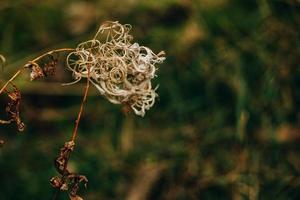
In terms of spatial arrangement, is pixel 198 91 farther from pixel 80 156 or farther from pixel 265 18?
pixel 80 156

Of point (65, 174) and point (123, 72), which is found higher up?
Answer: point (123, 72)

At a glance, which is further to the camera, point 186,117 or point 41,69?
point 186,117

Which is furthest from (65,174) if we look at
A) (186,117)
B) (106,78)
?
(186,117)

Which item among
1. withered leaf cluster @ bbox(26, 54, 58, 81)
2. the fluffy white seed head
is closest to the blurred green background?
the fluffy white seed head

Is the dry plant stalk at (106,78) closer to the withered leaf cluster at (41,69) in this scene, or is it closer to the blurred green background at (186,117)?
the withered leaf cluster at (41,69)

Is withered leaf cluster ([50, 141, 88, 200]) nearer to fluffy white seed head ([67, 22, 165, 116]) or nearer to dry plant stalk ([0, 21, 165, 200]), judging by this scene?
dry plant stalk ([0, 21, 165, 200])

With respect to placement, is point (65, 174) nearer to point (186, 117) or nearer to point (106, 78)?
point (106, 78)

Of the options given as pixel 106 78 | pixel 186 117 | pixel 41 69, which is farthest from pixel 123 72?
pixel 186 117

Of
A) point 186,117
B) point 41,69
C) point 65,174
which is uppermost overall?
point 186,117

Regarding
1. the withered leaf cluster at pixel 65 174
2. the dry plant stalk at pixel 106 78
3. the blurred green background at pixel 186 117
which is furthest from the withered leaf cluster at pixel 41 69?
the blurred green background at pixel 186 117
